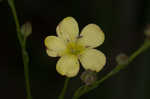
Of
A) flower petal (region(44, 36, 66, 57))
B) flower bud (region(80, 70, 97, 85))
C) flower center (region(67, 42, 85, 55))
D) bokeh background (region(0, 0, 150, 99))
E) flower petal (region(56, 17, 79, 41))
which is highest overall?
flower petal (region(56, 17, 79, 41))

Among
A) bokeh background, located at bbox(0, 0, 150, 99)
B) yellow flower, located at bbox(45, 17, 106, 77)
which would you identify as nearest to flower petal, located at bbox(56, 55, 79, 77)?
yellow flower, located at bbox(45, 17, 106, 77)

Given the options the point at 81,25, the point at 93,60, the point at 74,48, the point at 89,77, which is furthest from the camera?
the point at 81,25

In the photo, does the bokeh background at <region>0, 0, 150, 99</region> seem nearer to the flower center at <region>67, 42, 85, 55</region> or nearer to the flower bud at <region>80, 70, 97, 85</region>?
the flower center at <region>67, 42, 85, 55</region>

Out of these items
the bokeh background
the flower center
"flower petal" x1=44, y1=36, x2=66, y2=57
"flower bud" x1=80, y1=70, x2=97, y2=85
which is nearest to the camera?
"flower bud" x1=80, y1=70, x2=97, y2=85

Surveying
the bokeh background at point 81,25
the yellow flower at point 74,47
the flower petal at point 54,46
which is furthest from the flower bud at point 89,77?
the bokeh background at point 81,25

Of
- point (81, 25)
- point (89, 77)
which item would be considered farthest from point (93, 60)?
point (81, 25)

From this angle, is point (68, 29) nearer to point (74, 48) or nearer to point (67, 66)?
point (74, 48)

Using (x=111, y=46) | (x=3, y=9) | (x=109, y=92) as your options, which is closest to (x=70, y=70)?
(x=109, y=92)
